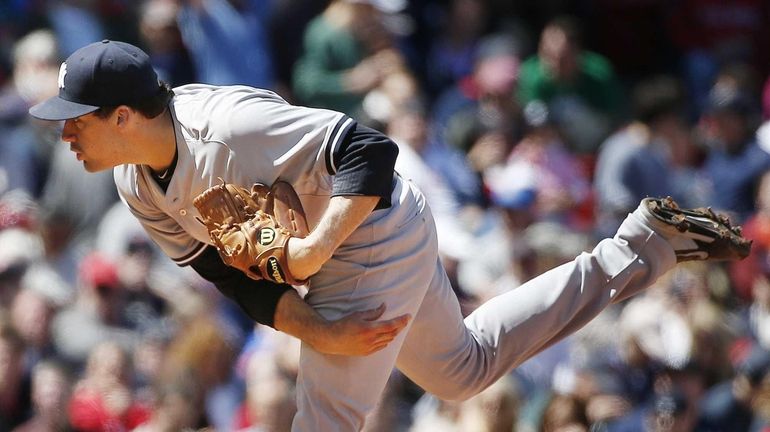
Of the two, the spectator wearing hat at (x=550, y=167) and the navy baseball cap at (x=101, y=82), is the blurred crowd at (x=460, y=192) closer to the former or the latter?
the spectator wearing hat at (x=550, y=167)

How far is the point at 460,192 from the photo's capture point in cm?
891

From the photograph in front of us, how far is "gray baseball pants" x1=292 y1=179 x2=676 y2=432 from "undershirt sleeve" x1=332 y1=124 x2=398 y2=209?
21 cm

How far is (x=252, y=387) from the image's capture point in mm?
7395

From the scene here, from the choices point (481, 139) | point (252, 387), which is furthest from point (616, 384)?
point (481, 139)

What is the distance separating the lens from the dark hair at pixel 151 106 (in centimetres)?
500

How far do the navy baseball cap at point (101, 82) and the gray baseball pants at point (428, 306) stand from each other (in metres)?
0.82

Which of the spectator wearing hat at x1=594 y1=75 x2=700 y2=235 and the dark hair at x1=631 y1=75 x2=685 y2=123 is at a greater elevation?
the dark hair at x1=631 y1=75 x2=685 y2=123

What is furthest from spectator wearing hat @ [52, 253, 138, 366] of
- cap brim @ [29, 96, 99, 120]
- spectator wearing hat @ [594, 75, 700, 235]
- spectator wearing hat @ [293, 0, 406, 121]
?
cap brim @ [29, 96, 99, 120]

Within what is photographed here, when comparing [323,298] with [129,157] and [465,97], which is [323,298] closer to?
[129,157]

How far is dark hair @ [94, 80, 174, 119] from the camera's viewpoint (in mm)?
5000

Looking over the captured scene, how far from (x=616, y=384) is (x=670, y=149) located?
2.57 m

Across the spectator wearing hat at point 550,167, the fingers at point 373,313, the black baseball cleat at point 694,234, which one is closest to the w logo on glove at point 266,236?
the fingers at point 373,313

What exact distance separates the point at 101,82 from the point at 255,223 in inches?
25.1

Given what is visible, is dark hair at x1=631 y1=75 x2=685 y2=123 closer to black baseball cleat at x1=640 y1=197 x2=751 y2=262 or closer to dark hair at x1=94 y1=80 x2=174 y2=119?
black baseball cleat at x1=640 y1=197 x2=751 y2=262
